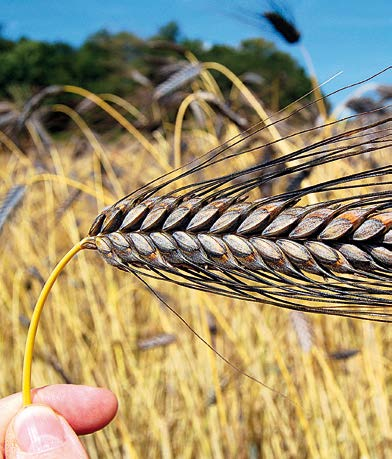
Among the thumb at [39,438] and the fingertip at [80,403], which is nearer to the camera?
the thumb at [39,438]

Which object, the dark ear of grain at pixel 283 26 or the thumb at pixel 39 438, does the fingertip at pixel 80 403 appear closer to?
the thumb at pixel 39 438

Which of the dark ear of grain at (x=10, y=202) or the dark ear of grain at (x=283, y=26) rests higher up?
the dark ear of grain at (x=283, y=26)

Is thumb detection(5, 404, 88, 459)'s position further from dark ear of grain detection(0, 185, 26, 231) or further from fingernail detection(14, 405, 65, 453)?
dark ear of grain detection(0, 185, 26, 231)

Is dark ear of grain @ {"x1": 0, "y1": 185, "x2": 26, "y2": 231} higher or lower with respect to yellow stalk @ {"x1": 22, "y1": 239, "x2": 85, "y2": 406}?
higher

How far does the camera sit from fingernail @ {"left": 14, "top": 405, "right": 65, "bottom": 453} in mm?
595

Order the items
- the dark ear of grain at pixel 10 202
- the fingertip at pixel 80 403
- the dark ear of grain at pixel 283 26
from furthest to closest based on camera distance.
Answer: the dark ear of grain at pixel 283 26
the dark ear of grain at pixel 10 202
the fingertip at pixel 80 403

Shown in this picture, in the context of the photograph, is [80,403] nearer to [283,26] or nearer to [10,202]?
[10,202]

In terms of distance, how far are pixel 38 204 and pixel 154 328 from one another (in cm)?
119

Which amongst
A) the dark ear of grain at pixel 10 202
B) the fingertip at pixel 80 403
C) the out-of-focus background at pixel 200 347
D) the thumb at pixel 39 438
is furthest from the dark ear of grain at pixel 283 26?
the thumb at pixel 39 438

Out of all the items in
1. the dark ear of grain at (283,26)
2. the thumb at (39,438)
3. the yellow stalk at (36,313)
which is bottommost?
the thumb at (39,438)

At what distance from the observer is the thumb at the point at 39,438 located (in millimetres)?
596

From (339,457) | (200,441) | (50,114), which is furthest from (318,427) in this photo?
(50,114)

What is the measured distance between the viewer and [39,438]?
0.59 meters

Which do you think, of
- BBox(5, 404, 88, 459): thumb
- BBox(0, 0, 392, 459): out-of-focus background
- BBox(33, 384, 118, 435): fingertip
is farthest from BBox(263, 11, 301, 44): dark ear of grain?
BBox(5, 404, 88, 459): thumb
